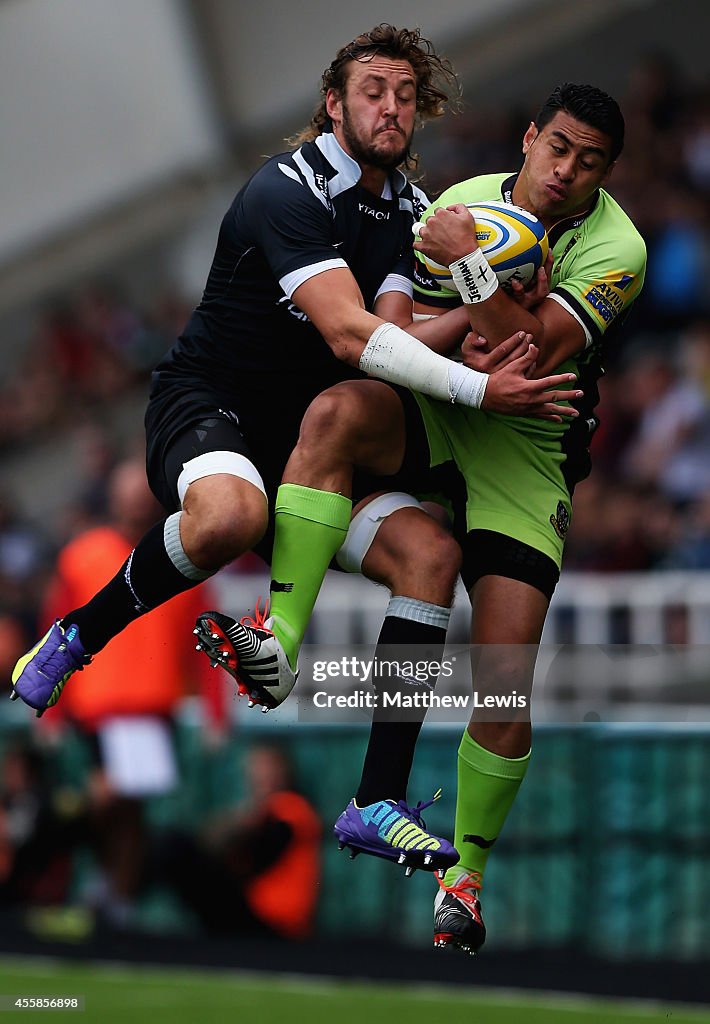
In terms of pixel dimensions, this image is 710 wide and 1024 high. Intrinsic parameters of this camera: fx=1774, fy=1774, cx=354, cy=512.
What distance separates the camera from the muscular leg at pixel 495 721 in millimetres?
5695

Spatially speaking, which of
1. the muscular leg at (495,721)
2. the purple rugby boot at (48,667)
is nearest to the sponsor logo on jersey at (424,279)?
the muscular leg at (495,721)

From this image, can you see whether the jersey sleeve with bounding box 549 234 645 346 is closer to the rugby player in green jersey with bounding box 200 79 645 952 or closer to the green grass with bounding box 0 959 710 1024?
the rugby player in green jersey with bounding box 200 79 645 952

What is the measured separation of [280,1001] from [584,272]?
5.35 m

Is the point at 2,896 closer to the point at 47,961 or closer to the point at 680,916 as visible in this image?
the point at 47,961

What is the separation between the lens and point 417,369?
17.4 ft

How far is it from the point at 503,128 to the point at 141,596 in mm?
7998

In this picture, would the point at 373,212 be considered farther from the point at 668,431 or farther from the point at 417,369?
the point at 668,431

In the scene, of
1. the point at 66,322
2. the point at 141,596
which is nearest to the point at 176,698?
the point at 141,596

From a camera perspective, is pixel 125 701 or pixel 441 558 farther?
pixel 125 701

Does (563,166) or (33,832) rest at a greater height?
(563,166)

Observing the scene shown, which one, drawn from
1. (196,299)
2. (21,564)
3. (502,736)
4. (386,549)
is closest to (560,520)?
(386,549)

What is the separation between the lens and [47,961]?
414 inches

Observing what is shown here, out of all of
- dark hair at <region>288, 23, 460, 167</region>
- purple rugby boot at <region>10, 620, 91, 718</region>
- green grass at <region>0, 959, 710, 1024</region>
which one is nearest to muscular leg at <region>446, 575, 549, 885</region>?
purple rugby boot at <region>10, 620, 91, 718</region>

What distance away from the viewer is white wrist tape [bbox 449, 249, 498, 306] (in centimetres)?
529
